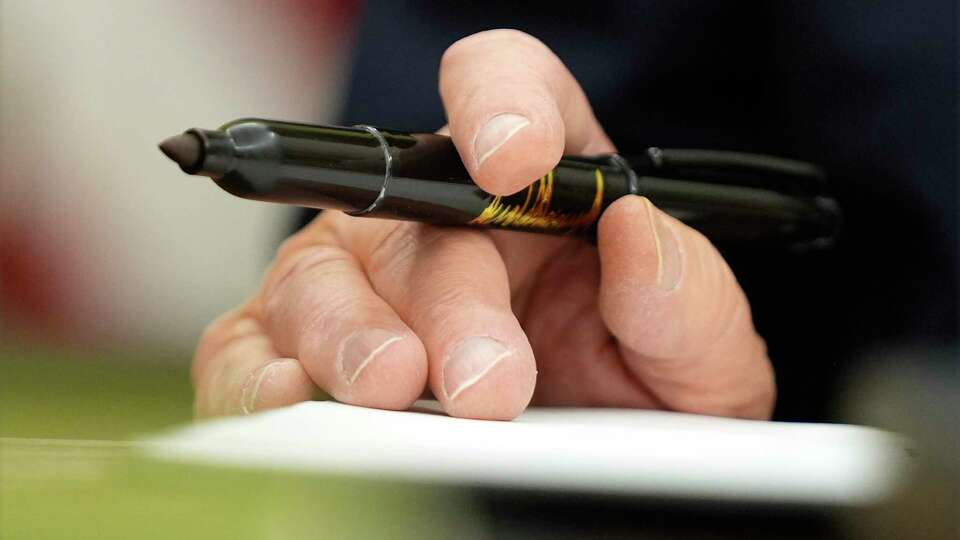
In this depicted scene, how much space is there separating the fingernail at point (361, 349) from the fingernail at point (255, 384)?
0.03 m

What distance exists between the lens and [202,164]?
175mm

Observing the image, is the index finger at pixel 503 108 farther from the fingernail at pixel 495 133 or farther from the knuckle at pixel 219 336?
the knuckle at pixel 219 336

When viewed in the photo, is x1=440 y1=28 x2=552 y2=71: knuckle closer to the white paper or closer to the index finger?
the index finger

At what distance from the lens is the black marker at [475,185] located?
0.62 ft

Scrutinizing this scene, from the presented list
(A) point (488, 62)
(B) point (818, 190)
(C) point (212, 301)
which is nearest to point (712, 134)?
(B) point (818, 190)

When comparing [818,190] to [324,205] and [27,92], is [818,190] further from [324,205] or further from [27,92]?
[27,92]

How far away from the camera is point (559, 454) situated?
150 mm

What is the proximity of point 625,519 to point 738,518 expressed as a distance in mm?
16

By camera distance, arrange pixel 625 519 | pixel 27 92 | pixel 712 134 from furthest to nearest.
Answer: pixel 27 92
pixel 712 134
pixel 625 519

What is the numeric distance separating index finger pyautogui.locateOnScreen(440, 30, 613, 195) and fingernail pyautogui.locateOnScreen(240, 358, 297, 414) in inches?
3.0

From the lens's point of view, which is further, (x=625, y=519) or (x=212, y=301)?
(x=212, y=301)

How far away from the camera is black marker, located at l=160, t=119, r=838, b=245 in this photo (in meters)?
0.19

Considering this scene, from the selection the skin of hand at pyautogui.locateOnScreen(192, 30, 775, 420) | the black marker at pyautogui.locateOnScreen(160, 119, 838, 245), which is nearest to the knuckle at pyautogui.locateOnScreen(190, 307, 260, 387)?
the skin of hand at pyautogui.locateOnScreen(192, 30, 775, 420)

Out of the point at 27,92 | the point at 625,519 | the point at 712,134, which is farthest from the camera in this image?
the point at 27,92
